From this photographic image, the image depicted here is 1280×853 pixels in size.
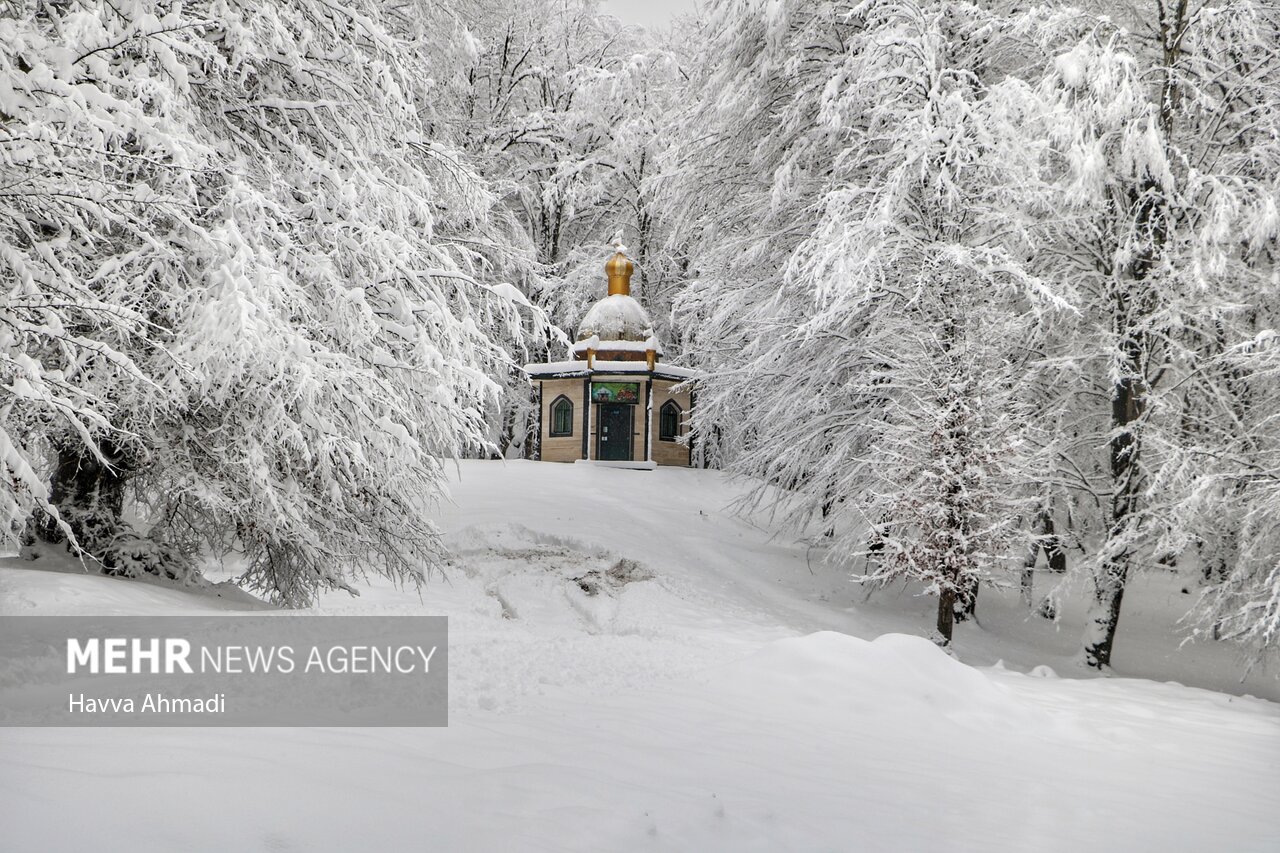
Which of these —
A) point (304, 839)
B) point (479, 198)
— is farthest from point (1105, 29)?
point (304, 839)

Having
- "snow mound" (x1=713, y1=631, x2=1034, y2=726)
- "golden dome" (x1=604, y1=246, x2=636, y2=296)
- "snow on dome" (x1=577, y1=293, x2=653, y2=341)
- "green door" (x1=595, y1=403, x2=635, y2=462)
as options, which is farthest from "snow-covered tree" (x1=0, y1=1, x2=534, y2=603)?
"golden dome" (x1=604, y1=246, x2=636, y2=296)

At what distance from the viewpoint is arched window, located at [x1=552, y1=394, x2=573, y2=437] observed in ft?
77.0

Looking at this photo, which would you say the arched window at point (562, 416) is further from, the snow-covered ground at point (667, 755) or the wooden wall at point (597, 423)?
the snow-covered ground at point (667, 755)

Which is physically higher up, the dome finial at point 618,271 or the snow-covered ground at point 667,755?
the dome finial at point 618,271

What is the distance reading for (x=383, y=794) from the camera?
3.59m

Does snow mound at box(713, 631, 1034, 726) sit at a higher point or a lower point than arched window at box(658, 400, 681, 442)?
lower

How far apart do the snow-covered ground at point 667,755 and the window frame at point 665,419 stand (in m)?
10.9

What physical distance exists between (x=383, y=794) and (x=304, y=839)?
1.66 feet

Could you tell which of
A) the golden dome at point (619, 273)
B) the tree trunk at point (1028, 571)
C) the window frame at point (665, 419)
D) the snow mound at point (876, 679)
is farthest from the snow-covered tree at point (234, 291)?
the golden dome at point (619, 273)

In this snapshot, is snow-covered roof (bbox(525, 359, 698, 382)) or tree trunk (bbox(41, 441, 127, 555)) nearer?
tree trunk (bbox(41, 441, 127, 555))

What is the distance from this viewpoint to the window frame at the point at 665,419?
22.9 metres

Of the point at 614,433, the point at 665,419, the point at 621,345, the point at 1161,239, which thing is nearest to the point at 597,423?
the point at 614,433

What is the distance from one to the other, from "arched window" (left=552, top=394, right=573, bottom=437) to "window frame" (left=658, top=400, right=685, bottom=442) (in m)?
2.39

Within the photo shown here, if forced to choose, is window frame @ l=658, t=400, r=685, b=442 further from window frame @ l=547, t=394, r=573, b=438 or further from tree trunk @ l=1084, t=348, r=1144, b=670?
tree trunk @ l=1084, t=348, r=1144, b=670
